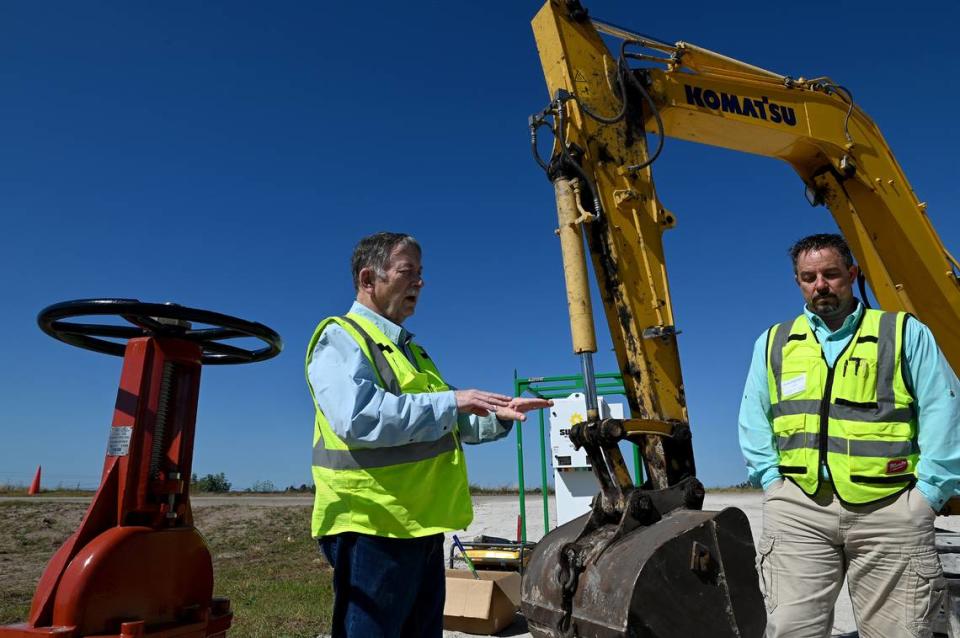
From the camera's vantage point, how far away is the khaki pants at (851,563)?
2.89m

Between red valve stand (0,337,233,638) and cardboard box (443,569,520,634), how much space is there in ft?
11.4

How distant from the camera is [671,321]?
10.9 ft

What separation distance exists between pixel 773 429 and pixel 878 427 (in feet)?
1.66

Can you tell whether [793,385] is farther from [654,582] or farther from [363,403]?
A: [363,403]

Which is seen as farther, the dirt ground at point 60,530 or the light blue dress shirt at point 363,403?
the dirt ground at point 60,530

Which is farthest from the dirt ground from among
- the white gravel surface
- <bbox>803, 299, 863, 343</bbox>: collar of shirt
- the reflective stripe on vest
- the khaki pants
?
the reflective stripe on vest

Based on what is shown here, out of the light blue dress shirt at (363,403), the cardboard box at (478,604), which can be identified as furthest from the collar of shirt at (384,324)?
the cardboard box at (478,604)

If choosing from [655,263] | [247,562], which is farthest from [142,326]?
[247,562]

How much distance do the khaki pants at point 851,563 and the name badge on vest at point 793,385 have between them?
443 millimetres

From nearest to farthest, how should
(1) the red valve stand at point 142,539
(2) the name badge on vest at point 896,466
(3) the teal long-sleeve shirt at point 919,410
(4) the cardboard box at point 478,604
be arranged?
1. (1) the red valve stand at point 142,539
2. (3) the teal long-sleeve shirt at point 919,410
3. (2) the name badge on vest at point 896,466
4. (4) the cardboard box at point 478,604

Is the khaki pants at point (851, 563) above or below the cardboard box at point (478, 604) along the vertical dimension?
above

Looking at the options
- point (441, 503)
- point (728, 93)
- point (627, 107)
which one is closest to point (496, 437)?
point (441, 503)

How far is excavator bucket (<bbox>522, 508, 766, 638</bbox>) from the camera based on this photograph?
7.00ft

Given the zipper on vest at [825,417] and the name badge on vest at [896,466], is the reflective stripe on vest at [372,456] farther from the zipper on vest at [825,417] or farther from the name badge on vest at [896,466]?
the name badge on vest at [896,466]
